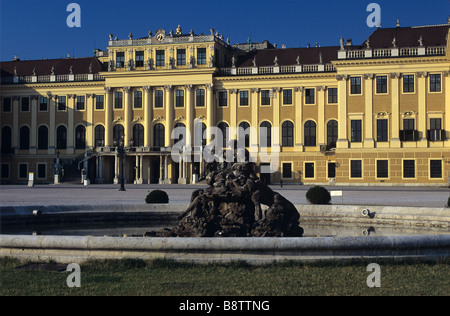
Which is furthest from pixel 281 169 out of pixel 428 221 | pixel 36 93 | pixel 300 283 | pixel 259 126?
pixel 300 283

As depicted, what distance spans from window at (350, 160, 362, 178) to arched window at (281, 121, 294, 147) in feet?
24.4

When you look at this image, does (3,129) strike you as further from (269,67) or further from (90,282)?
(90,282)

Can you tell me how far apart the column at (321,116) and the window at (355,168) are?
485cm

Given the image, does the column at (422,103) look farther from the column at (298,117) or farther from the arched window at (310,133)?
the column at (298,117)

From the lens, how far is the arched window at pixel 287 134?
62.6 m

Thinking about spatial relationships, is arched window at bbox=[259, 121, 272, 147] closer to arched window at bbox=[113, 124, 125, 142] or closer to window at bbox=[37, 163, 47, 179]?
arched window at bbox=[113, 124, 125, 142]

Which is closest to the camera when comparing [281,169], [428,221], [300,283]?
[300,283]

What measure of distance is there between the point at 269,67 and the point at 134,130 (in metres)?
15.7

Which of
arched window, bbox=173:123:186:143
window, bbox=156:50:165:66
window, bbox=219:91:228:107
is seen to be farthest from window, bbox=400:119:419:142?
window, bbox=156:50:165:66

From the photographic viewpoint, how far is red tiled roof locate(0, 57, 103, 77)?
7225 cm

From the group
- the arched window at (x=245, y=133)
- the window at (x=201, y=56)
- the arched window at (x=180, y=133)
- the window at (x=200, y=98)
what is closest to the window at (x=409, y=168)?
the arched window at (x=245, y=133)

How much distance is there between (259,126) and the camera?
63656 mm

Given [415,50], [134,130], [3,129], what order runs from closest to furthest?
1. [415,50]
2. [134,130]
3. [3,129]

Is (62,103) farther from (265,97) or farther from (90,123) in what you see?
(265,97)
